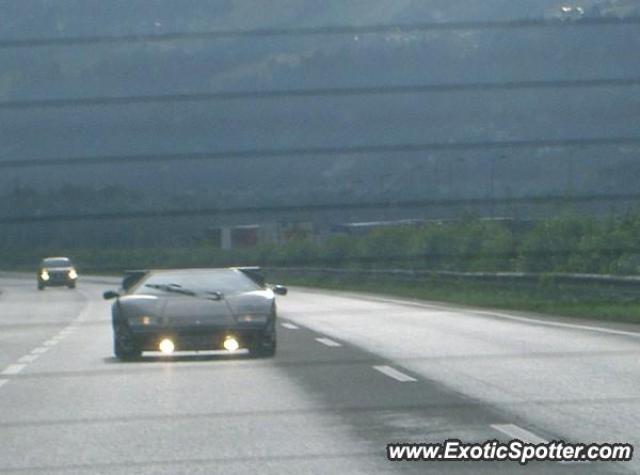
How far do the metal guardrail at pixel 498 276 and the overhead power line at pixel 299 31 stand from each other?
6.94 metres

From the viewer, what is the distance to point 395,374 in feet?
50.4

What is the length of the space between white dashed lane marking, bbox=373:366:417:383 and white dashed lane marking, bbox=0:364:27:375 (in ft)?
12.3

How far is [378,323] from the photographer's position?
26250 millimetres

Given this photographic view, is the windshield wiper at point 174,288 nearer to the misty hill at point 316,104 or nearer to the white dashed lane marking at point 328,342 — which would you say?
the white dashed lane marking at point 328,342

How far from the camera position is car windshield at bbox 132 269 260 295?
1877 cm

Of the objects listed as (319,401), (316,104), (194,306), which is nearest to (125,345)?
(194,306)

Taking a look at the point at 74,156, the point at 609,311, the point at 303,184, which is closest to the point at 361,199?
the point at 303,184

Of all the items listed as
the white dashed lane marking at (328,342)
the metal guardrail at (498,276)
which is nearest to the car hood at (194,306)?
the white dashed lane marking at (328,342)

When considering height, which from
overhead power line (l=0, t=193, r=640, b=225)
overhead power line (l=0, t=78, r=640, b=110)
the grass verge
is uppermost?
overhead power line (l=0, t=78, r=640, b=110)

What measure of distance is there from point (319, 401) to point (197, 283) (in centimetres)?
626

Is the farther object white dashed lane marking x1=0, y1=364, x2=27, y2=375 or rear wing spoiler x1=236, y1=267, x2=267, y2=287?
rear wing spoiler x1=236, y1=267, x2=267, y2=287

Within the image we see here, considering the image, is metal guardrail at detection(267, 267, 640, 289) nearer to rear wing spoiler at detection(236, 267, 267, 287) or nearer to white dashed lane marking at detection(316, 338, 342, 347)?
white dashed lane marking at detection(316, 338, 342, 347)

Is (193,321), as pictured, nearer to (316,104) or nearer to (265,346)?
(265,346)

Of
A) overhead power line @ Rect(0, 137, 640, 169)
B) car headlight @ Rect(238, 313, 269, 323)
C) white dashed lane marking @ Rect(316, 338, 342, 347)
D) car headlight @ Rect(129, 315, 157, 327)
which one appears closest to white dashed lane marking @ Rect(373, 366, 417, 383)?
car headlight @ Rect(238, 313, 269, 323)
